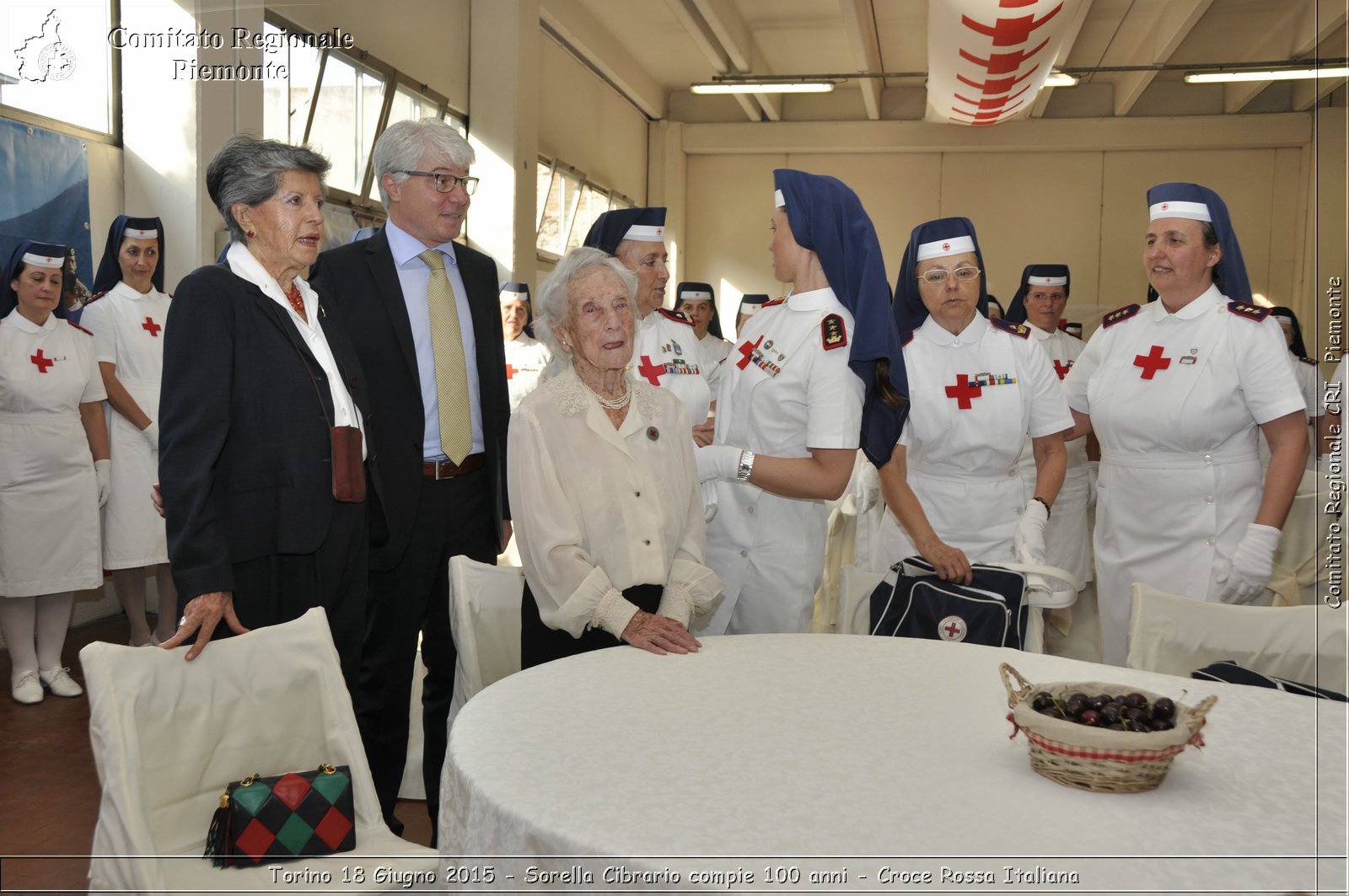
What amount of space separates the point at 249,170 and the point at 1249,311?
2.49 metres

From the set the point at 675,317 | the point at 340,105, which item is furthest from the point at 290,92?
the point at 675,317

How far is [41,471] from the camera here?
4.51 metres

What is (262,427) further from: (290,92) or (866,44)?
(866,44)

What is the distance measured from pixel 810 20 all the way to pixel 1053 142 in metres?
3.89

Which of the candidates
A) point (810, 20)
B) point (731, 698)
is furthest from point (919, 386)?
point (810, 20)

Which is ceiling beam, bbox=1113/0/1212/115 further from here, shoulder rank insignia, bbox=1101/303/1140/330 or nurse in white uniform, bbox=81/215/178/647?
nurse in white uniform, bbox=81/215/178/647

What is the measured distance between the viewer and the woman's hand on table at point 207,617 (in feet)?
6.34

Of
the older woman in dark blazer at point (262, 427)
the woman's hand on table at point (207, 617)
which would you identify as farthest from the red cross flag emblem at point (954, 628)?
the woman's hand on table at point (207, 617)

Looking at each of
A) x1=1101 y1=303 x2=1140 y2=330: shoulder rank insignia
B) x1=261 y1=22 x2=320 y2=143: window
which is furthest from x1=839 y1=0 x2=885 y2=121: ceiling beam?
x1=1101 y1=303 x2=1140 y2=330: shoulder rank insignia

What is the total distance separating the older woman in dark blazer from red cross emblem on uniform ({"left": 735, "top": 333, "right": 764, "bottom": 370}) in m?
0.95

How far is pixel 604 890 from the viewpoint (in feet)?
3.99

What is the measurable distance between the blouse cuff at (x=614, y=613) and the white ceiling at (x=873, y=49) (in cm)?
785

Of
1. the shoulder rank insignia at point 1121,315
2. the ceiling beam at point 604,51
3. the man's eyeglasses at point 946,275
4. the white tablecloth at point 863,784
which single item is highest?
the ceiling beam at point 604,51

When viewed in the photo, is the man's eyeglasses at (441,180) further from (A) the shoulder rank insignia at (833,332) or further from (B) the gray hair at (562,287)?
(A) the shoulder rank insignia at (833,332)
